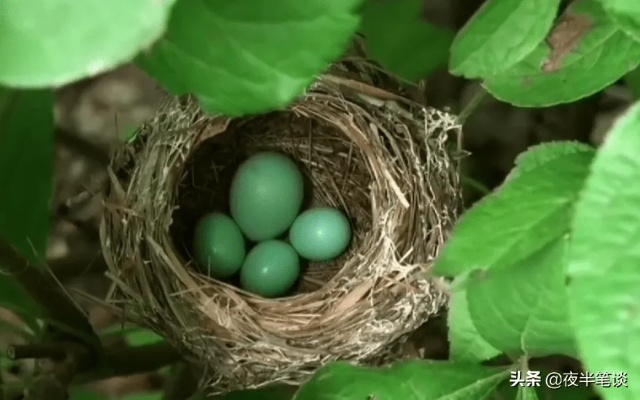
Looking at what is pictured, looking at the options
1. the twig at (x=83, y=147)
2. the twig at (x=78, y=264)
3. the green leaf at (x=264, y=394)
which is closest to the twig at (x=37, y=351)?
the green leaf at (x=264, y=394)

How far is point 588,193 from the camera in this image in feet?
1.22

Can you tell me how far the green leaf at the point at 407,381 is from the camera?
0.56 metres

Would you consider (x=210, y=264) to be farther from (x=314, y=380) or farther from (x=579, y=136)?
(x=579, y=136)

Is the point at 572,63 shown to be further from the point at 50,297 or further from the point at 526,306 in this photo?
the point at 50,297

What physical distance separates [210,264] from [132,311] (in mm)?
115

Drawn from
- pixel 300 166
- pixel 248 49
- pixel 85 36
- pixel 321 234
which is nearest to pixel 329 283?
pixel 321 234

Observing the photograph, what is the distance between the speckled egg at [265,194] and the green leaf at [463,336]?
301 mm

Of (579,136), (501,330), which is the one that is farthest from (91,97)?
(501,330)

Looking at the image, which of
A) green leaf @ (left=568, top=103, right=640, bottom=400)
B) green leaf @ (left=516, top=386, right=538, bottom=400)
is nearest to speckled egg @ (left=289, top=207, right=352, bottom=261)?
green leaf @ (left=516, top=386, right=538, bottom=400)

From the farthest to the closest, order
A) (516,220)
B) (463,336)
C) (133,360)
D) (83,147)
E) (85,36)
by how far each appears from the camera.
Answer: (83,147)
(133,360)
(463,336)
(516,220)
(85,36)

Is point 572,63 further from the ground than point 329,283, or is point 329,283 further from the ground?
point 572,63

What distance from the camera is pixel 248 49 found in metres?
0.46

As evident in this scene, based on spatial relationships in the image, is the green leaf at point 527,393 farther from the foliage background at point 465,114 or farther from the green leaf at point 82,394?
the green leaf at point 82,394

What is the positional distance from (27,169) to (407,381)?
38cm
